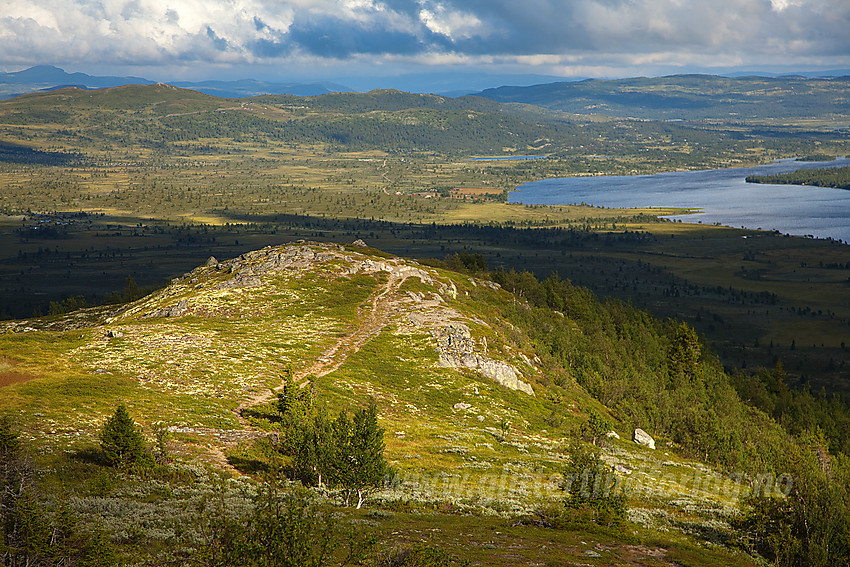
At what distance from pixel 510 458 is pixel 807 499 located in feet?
93.6

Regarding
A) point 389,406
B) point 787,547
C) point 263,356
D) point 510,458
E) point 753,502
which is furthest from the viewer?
point 263,356

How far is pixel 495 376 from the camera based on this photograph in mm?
90875

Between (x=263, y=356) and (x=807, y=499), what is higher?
(x=807, y=499)

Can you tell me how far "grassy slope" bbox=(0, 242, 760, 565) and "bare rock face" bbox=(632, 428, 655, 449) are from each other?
1.92 metres

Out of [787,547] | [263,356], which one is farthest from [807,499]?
[263,356]

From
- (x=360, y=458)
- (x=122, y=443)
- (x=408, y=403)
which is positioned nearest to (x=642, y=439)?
(x=408, y=403)

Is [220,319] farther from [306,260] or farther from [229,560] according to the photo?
[229,560]

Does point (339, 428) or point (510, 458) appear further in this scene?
point (510, 458)

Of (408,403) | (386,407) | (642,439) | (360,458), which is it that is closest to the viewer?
(360,458)

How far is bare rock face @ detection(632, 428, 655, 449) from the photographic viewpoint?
88875 mm

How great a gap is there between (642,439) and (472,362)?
2671 cm

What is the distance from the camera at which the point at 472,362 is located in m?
91.2

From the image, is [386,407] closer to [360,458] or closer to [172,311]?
[360,458]

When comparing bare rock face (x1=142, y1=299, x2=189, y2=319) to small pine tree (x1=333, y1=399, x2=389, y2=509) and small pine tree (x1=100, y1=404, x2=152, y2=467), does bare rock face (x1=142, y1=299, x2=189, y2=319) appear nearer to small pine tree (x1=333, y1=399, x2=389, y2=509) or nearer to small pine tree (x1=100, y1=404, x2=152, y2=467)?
small pine tree (x1=100, y1=404, x2=152, y2=467)
